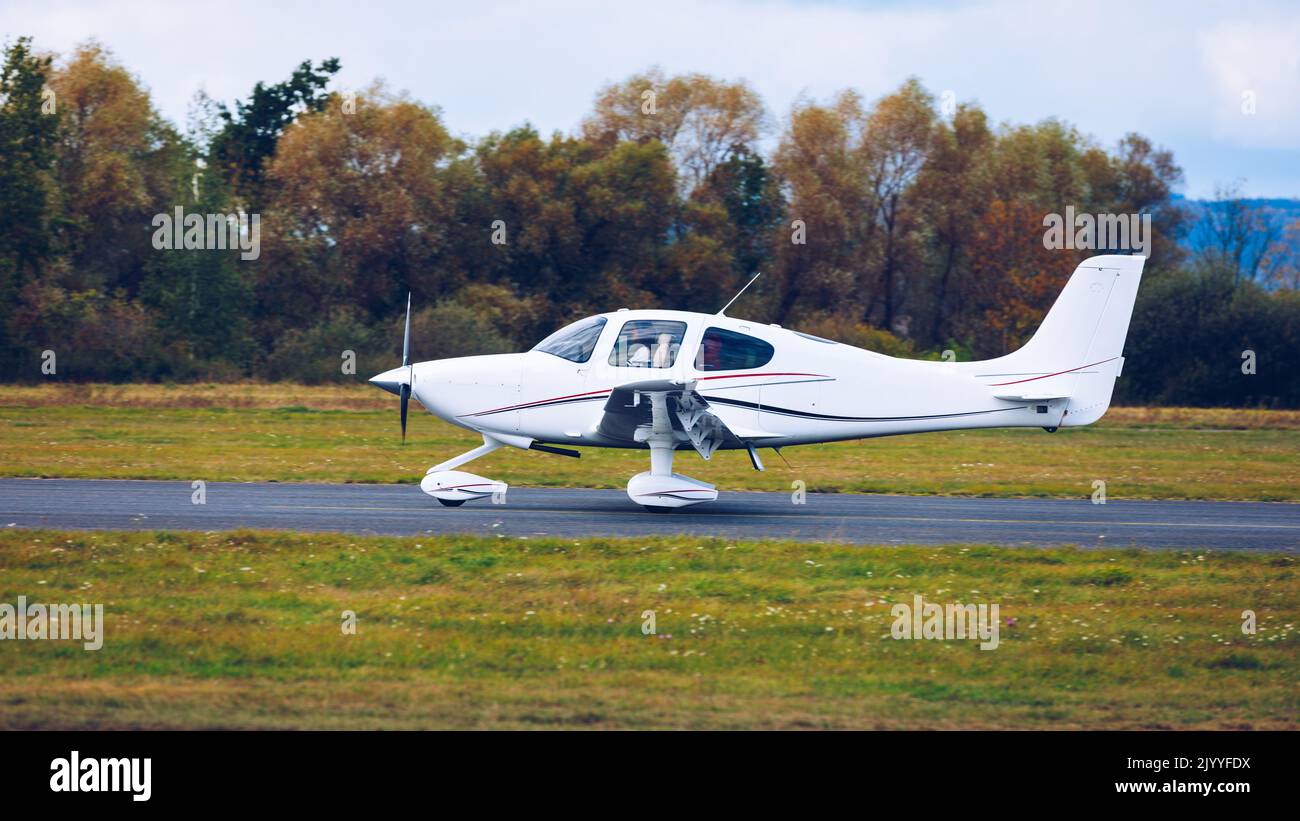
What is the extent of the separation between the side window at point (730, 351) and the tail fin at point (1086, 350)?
9.22 feet

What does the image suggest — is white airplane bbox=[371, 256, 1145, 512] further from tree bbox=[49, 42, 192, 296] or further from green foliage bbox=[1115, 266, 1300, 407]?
tree bbox=[49, 42, 192, 296]

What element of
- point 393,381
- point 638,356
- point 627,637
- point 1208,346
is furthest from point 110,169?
point 627,637

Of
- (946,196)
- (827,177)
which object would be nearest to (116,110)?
(827,177)

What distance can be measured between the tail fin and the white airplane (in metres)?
0.02

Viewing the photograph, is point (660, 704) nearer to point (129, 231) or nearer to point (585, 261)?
point (585, 261)

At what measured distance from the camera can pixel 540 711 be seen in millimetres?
7707

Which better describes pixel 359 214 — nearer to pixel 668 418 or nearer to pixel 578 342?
pixel 578 342

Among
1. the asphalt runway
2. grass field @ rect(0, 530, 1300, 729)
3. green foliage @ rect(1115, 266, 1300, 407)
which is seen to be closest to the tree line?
green foliage @ rect(1115, 266, 1300, 407)

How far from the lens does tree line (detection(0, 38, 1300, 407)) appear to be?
128 ft

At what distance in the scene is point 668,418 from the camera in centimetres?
1506

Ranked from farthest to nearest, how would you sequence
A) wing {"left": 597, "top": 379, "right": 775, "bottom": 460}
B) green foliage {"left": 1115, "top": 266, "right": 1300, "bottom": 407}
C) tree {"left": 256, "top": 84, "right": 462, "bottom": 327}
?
1. tree {"left": 256, "top": 84, "right": 462, "bottom": 327}
2. green foliage {"left": 1115, "top": 266, "right": 1300, "bottom": 407}
3. wing {"left": 597, "top": 379, "right": 775, "bottom": 460}

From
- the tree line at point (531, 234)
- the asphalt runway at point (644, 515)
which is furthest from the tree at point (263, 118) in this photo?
the asphalt runway at point (644, 515)

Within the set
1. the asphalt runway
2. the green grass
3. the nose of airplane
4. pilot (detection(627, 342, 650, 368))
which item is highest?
pilot (detection(627, 342, 650, 368))

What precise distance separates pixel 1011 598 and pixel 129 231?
138 ft
